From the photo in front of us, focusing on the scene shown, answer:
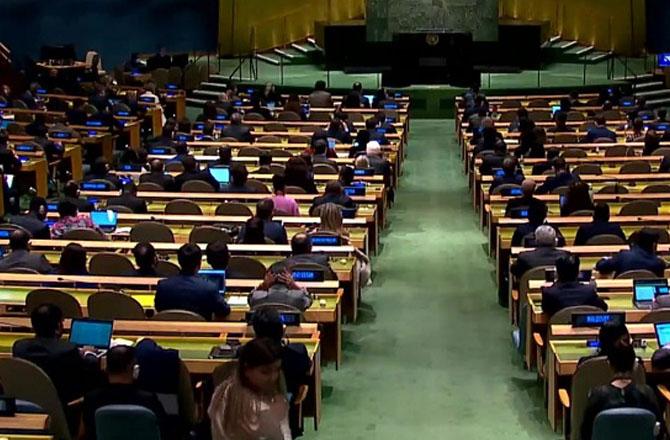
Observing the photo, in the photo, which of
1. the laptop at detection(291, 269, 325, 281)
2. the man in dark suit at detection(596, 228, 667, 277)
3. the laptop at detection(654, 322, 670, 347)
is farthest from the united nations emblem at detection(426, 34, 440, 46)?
the laptop at detection(654, 322, 670, 347)

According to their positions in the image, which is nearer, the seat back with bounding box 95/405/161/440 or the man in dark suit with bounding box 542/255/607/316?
the seat back with bounding box 95/405/161/440

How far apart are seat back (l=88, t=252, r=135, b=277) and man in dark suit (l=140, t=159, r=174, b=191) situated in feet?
12.8

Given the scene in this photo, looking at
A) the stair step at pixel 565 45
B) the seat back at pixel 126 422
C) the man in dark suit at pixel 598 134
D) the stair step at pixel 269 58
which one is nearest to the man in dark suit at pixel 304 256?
the seat back at pixel 126 422

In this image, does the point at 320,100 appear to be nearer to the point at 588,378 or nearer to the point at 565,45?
the point at 565,45

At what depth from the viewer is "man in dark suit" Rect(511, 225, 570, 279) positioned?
1002 cm

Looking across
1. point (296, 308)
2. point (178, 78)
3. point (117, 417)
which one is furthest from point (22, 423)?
point (178, 78)

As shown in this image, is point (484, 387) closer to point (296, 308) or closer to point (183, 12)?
point (296, 308)

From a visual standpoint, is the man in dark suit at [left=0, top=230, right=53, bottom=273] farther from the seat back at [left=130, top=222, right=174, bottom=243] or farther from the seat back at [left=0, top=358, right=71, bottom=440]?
the seat back at [left=0, top=358, right=71, bottom=440]

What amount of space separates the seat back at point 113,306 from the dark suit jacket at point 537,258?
3380mm

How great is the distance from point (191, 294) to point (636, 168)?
802 centimetres

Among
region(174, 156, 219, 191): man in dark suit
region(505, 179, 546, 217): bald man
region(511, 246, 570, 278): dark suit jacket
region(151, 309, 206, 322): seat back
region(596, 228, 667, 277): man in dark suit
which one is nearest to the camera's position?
region(151, 309, 206, 322): seat back

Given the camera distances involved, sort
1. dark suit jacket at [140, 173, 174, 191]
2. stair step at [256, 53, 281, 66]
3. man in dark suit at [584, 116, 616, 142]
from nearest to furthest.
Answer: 1. dark suit jacket at [140, 173, 174, 191]
2. man in dark suit at [584, 116, 616, 142]
3. stair step at [256, 53, 281, 66]

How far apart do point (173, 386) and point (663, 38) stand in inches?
990

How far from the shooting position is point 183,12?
31.2 m
